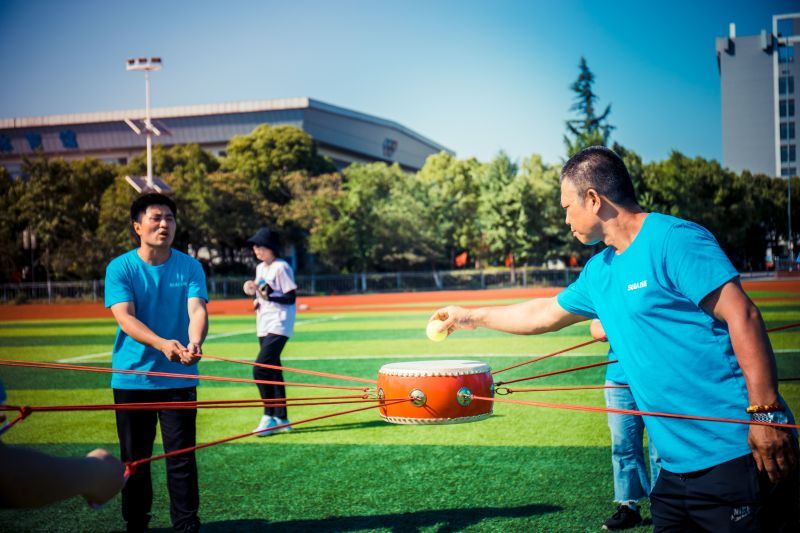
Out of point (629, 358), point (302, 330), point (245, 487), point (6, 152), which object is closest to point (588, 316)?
point (629, 358)

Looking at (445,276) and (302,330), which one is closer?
(302,330)

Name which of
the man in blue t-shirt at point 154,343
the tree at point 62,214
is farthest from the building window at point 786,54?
the tree at point 62,214

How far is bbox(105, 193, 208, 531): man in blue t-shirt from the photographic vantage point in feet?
15.4

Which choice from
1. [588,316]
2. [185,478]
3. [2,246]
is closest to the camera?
[588,316]

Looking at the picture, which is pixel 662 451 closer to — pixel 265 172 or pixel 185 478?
pixel 185 478

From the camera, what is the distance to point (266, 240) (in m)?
8.96

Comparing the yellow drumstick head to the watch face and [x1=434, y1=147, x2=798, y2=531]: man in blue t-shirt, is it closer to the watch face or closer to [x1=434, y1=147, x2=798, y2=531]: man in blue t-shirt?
[x1=434, y1=147, x2=798, y2=531]: man in blue t-shirt

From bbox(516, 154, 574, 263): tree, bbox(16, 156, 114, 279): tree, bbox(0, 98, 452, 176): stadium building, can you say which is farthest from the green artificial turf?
bbox(0, 98, 452, 176): stadium building

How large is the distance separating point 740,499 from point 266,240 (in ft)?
23.1

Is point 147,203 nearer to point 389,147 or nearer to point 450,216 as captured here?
point 450,216

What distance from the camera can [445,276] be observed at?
168ft

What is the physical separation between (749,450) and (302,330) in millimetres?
19905

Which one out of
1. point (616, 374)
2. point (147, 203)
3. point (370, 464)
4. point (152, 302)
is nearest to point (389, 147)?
point (370, 464)

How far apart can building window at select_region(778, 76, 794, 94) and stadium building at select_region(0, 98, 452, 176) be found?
48.2 m
